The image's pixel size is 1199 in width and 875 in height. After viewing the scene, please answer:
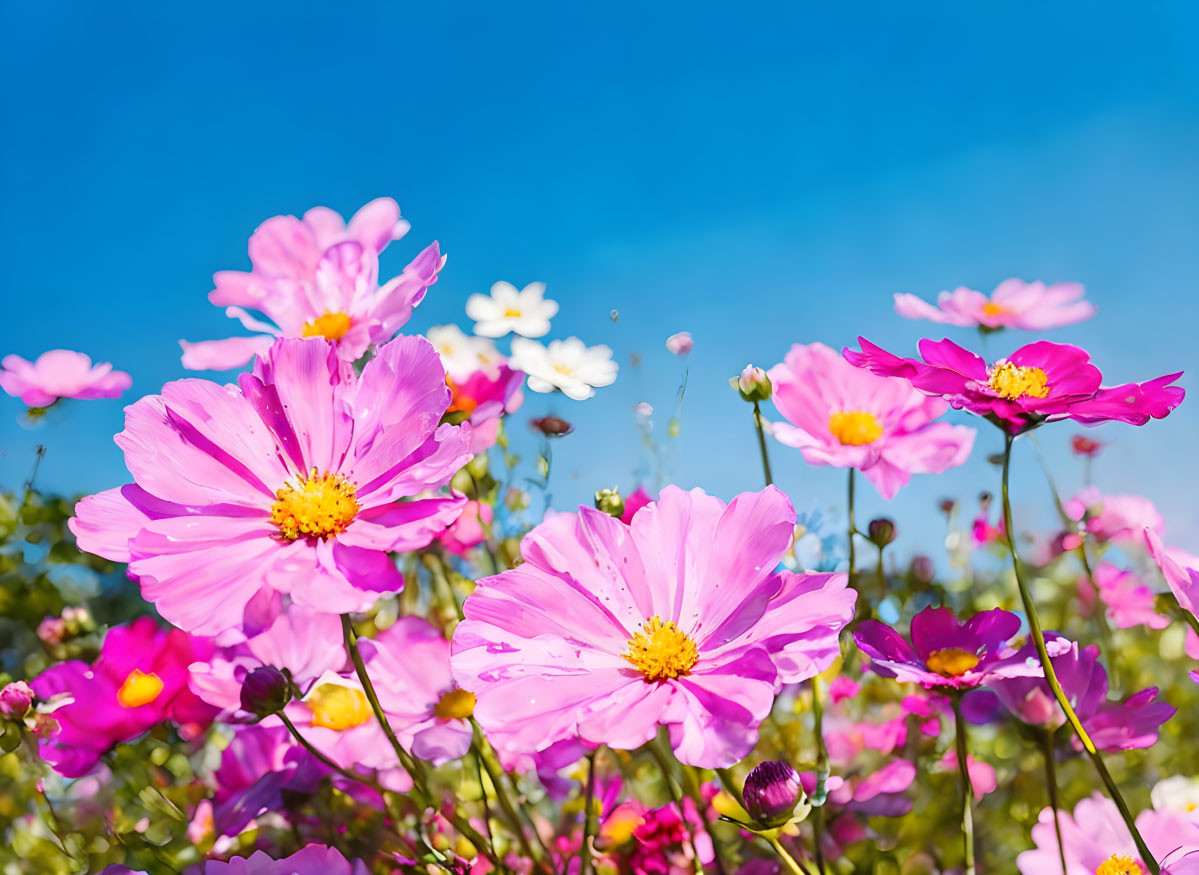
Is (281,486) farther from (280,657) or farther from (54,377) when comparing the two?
(54,377)

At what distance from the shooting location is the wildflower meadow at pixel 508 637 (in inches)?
14.1

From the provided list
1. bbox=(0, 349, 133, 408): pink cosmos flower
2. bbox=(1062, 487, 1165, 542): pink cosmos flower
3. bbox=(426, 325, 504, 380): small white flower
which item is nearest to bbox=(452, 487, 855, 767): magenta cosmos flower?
bbox=(426, 325, 504, 380): small white flower

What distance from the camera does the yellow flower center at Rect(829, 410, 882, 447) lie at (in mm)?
559

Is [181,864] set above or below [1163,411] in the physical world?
below

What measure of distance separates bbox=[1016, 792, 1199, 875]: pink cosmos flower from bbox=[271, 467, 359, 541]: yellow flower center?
392 mm

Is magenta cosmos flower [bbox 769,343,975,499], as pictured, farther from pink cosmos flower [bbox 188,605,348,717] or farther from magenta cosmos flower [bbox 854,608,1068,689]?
pink cosmos flower [bbox 188,605,348,717]

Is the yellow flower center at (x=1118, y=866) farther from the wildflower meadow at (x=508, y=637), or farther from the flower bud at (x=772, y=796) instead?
the flower bud at (x=772, y=796)

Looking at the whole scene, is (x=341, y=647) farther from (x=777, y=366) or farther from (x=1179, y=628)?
(x=1179, y=628)

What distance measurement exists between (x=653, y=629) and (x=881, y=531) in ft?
0.96

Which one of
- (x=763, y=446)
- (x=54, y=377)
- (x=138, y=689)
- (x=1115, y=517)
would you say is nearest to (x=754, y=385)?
(x=763, y=446)

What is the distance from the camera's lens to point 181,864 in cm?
56

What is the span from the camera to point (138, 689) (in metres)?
0.55

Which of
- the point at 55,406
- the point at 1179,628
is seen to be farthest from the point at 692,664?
the point at 1179,628

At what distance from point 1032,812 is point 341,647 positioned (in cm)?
52
